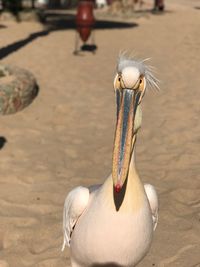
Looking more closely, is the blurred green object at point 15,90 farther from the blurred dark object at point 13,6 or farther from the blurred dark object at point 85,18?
the blurred dark object at point 13,6

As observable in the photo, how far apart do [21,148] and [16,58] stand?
4.83 m

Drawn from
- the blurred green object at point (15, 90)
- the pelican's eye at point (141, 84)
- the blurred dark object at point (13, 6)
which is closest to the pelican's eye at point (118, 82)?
the pelican's eye at point (141, 84)

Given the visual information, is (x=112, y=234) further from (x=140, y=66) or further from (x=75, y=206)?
(x=140, y=66)

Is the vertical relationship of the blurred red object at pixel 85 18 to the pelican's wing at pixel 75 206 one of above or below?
below

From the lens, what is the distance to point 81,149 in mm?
6047

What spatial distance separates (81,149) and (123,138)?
387 cm

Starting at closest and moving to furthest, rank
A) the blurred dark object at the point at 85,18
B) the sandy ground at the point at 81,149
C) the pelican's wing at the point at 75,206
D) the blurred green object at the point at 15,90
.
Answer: the pelican's wing at the point at 75,206 < the sandy ground at the point at 81,149 < the blurred green object at the point at 15,90 < the blurred dark object at the point at 85,18

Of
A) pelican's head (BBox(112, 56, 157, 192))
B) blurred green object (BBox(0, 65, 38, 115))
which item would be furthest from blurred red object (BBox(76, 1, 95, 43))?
pelican's head (BBox(112, 56, 157, 192))

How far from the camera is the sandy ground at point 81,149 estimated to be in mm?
3889

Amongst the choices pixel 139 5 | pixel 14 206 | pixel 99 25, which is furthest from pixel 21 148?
pixel 139 5

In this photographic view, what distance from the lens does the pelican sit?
7.23 feet

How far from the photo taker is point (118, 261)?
2.50 m

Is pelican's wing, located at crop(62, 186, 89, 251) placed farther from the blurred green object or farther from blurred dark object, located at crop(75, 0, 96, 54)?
blurred dark object, located at crop(75, 0, 96, 54)

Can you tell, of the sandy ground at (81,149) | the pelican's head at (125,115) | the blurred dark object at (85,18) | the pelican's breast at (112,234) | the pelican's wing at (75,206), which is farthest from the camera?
the blurred dark object at (85,18)
